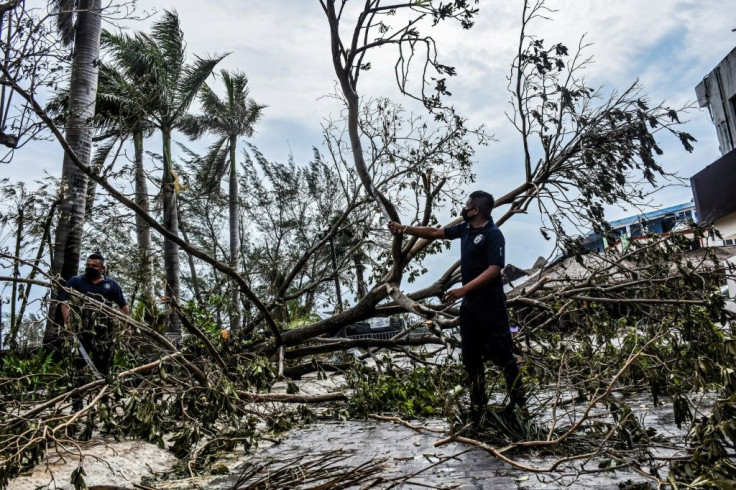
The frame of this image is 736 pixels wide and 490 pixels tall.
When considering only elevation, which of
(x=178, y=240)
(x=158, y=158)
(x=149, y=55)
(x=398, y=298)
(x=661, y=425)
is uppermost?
(x=149, y=55)

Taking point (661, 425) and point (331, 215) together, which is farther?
point (331, 215)

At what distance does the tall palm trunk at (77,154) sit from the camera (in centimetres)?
912

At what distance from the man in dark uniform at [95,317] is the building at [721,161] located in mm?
12614

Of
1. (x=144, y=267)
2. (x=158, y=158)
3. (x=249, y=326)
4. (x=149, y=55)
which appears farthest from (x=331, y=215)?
(x=249, y=326)

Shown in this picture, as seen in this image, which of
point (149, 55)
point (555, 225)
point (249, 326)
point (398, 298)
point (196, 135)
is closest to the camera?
point (398, 298)

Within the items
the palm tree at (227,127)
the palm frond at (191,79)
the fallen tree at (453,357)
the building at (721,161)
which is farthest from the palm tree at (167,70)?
the building at (721,161)

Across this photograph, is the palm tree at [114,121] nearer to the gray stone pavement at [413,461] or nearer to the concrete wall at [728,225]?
the gray stone pavement at [413,461]

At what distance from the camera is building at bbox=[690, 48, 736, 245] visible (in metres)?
13.9

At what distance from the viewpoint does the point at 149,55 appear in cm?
1580

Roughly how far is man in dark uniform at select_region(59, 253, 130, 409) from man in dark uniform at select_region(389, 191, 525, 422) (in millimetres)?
2999

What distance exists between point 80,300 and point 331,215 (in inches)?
664

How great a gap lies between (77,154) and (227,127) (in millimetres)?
14307

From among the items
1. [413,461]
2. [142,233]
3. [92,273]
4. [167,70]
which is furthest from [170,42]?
[413,461]

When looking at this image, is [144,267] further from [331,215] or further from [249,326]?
[331,215]
